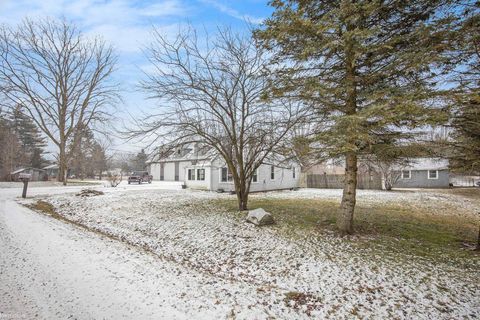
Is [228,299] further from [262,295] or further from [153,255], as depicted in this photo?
[153,255]

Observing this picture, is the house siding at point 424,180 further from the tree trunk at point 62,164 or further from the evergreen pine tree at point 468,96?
the tree trunk at point 62,164

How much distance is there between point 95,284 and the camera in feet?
12.0

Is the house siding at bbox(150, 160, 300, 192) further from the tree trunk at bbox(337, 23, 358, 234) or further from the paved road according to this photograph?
the paved road

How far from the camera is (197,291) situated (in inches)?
140

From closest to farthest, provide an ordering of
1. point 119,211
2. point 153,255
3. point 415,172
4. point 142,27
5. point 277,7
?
point 153,255, point 277,7, point 142,27, point 119,211, point 415,172

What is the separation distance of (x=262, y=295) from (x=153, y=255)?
2.68 meters

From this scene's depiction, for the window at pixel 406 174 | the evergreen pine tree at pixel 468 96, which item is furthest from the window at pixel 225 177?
the window at pixel 406 174

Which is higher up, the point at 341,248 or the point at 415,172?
the point at 415,172

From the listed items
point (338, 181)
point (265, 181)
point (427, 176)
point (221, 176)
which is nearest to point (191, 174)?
point (221, 176)

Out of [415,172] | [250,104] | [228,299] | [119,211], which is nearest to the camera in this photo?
[228,299]

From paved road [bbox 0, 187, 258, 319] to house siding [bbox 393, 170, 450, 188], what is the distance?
29.4 m

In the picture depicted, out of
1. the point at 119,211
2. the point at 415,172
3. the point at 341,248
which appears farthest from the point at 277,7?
the point at 415,172

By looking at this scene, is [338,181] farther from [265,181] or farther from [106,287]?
[106,287]

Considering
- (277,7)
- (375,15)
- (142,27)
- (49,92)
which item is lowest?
(375,15)
